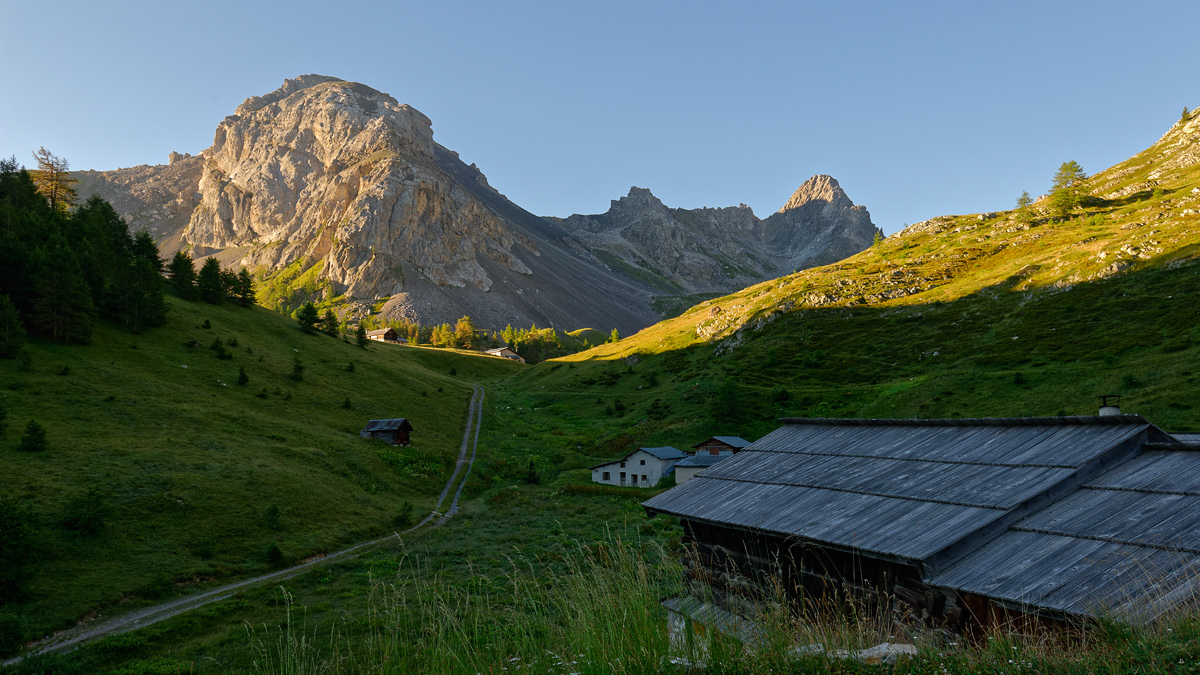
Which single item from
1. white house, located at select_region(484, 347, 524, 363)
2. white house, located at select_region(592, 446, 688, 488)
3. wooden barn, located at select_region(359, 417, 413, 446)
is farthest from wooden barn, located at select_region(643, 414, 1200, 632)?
white house, located at select_region(484, 347, 524, 363)

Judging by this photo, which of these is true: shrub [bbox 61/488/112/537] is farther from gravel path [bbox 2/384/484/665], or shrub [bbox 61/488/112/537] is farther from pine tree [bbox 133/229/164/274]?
pine tree [bbox 133/229/164/274]

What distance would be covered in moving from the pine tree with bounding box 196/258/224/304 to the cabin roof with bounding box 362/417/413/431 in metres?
49.9

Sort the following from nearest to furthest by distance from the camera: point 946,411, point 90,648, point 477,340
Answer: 1. point 90,648
2. point 946,411
3. point 477,340

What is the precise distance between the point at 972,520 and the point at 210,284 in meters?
111

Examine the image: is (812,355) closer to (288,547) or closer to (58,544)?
(288,547)

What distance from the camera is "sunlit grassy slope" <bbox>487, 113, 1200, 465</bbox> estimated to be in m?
60.6

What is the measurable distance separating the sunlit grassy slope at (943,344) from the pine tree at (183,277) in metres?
54.6

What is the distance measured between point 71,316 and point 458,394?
52.9m

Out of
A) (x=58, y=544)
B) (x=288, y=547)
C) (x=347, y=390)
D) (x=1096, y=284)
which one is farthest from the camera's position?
(x=1096, y=284)

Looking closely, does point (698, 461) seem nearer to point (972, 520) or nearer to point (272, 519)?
point (272, 519)

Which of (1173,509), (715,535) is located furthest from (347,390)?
(1173,509)

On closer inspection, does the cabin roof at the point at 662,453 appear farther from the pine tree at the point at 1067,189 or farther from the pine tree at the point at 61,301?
the pine tree at the point at 1067,189

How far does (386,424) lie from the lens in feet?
216

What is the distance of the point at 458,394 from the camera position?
10369 centimetres
